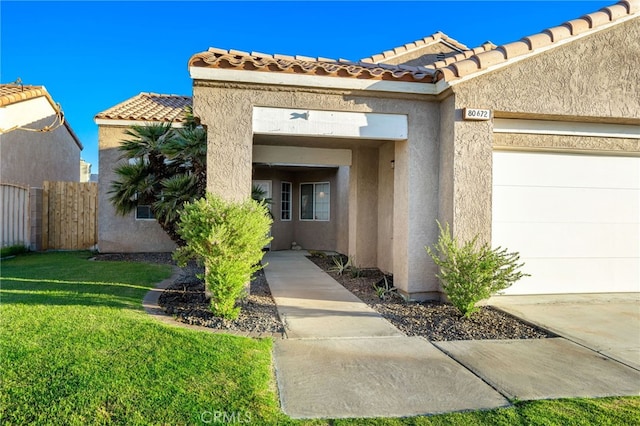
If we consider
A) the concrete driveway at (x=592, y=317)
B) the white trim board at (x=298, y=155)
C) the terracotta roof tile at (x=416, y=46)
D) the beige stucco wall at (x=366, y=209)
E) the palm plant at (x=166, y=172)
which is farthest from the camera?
the terracotta roof tile at (x=416, y=46)

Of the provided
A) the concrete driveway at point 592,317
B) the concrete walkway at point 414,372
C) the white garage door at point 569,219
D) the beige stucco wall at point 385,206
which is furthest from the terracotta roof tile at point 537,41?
the concrete walkway at point 414,372

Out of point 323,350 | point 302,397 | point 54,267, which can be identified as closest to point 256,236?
point 323,350

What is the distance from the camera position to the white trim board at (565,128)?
7.75 metres

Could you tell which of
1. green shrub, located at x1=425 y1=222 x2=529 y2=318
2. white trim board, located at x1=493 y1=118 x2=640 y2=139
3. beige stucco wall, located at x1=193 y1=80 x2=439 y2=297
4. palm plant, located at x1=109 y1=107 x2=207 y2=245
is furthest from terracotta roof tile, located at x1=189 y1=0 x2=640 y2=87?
green shrub, located at x1=425 y1=222 x2=529 y2=318

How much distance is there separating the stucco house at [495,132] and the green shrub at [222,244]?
110 centimetres

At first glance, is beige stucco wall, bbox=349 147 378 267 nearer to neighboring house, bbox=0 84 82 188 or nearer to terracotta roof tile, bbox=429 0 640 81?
terracotta roof tile, bbox=429 0 640 81

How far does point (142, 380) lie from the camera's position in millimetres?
3867

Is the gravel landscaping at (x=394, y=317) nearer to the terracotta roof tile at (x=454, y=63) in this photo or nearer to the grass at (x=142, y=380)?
the grass at (x=142, y=380)

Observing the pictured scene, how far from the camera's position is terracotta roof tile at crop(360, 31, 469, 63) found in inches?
535

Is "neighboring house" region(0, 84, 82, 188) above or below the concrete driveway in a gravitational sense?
above

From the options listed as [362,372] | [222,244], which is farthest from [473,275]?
[222,244]

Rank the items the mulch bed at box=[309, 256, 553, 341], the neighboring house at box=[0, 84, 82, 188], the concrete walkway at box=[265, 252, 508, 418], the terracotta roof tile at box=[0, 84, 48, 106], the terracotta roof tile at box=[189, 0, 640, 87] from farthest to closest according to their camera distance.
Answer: the neighboring house at box=[0, 84, 82, 188] < the terracotta roof tile at box=[0, 84, 48, 106] < the terracotta roof tile at box=[189, 0, 640, 87] < the mulch bed at box=[309, 256, 553, 341] < the concrete walkway at box=[265, 252, 508, 418]

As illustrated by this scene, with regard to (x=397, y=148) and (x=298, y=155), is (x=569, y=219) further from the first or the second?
(x=298, y=155)

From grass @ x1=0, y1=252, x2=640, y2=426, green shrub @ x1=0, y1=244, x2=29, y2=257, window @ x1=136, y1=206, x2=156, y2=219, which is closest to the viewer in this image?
grass @ x1=0, y1=252, x2=640, y2=426
